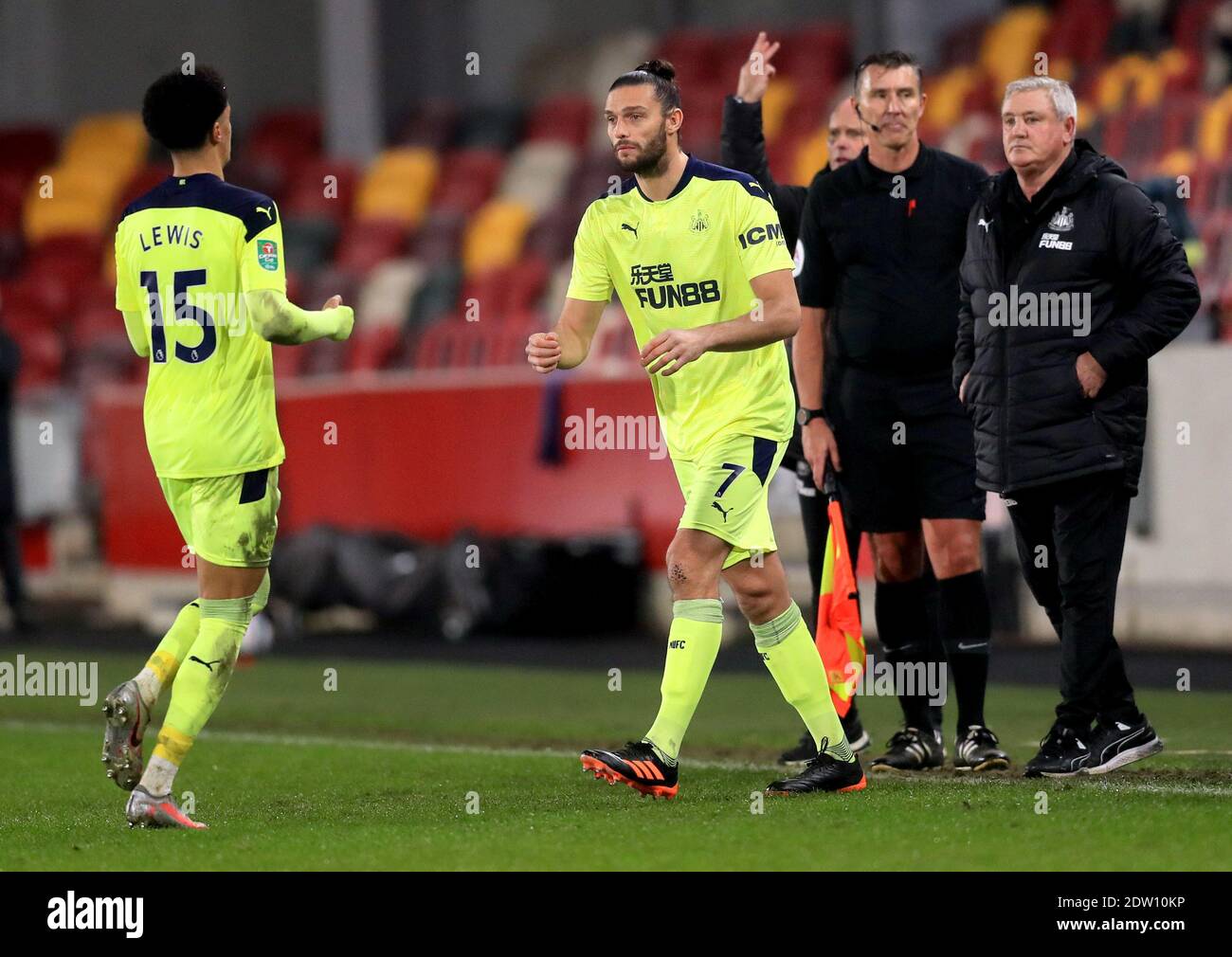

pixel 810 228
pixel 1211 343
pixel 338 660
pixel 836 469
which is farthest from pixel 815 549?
pixel 338 660

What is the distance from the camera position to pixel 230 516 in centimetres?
609

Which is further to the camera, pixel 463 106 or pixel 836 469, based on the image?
pixel 463 106

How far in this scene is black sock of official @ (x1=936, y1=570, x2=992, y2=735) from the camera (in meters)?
7.06

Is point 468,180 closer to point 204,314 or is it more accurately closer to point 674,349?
point 204,314

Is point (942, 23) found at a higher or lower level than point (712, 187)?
higher

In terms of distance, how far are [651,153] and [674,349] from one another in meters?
0.73

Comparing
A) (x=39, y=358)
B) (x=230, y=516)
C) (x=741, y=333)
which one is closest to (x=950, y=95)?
(x=39, y=358)

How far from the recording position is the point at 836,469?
7270 mm

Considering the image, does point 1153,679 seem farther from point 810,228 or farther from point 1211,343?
point 810,228

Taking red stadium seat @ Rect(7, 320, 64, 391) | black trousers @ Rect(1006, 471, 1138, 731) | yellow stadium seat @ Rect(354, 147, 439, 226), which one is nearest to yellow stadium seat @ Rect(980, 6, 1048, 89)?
yellow stadium seat @ Rect(354, 147, 439, 226)

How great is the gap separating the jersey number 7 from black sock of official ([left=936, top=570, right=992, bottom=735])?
8.63ft

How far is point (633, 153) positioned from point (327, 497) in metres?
10.7

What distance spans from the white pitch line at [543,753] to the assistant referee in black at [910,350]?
33 cm
